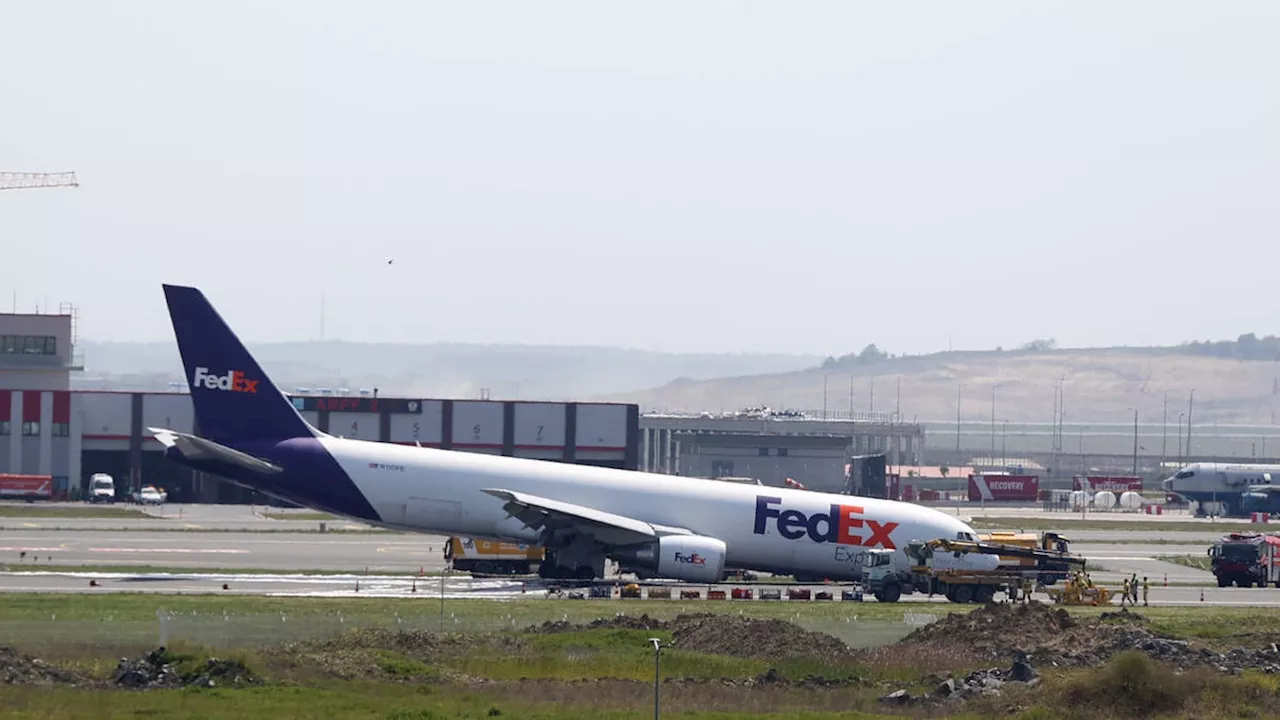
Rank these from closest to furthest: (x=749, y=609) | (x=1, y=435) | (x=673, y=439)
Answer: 1. (x=749, y=609)
2. (x=1, y=435)
3. (x=673, y=439)

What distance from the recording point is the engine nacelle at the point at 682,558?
171 ft

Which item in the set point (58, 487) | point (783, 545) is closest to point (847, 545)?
point (783, 545)

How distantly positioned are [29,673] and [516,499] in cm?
2351


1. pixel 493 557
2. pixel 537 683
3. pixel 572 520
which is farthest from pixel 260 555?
pixel 537 683

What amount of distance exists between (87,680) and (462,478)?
82.4 ft

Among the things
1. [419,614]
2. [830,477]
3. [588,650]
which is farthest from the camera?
[830,477]

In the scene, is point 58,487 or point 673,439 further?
point 673,439

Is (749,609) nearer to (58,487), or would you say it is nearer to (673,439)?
(58,487)

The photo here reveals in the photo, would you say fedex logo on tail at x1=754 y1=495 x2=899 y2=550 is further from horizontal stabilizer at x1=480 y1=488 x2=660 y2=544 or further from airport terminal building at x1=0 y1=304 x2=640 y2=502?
airport terminal building at x1=0 y1=304 x2=640 y2=502

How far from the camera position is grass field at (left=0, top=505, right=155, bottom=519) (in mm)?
78750

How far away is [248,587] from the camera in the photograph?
1929 inches

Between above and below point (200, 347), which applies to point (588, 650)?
below

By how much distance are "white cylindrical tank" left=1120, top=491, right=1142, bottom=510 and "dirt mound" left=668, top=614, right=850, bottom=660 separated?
Result: 309 ft

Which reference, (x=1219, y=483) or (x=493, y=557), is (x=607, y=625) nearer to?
(x=493, y=557)
